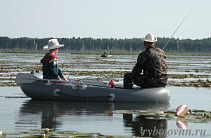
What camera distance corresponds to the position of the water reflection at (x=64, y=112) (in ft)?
35.4

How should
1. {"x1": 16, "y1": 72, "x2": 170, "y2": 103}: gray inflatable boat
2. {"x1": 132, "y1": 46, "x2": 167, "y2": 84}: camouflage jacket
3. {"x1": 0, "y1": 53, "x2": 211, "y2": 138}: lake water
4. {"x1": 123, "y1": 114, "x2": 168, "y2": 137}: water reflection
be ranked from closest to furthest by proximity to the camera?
{"x1": 123, "y1": 114, "x2": 168, "y2": 137}: water reflection
{"x1": 0, "y1": 53, "x2": 211, "y2": 138}: lake water
{"x1": 132, "y1": 46, "x2": 167, "y2": 84}: camouflage jacket
{"x1": 16, "y1": 72, "x2": 170, "y2": 103}: gray inflatable boat

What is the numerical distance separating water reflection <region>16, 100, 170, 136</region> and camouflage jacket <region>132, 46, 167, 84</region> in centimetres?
92

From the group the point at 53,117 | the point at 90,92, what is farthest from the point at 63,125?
the point at 90,92

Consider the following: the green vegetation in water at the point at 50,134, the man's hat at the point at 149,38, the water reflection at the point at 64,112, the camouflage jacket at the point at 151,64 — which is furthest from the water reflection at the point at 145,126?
Answer: the man's hat at the point at 149,38

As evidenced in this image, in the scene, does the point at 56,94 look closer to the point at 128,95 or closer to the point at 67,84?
the point at 67,84

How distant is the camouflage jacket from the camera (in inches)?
570

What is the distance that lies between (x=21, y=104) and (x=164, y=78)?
171 inches

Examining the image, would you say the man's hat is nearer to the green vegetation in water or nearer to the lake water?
the lake water

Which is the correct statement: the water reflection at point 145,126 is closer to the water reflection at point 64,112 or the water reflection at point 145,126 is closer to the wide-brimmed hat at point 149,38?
the water reflection at point 64,112

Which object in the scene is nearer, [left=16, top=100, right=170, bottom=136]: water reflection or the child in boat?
[left=16, top=100, right=170, bottom=136]: water reflection

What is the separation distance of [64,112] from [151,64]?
317 cm

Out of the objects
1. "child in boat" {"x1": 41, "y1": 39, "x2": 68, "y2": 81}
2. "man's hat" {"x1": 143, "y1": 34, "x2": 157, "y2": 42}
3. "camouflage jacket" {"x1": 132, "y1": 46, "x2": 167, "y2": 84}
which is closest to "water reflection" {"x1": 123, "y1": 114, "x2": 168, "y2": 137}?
"camouflage jacket" {"x1": 132, "y1": 46, "x2": 167, "y2": 84}

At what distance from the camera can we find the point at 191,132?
32.8 feet

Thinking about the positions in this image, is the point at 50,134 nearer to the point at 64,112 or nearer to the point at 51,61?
the point at 64,112
